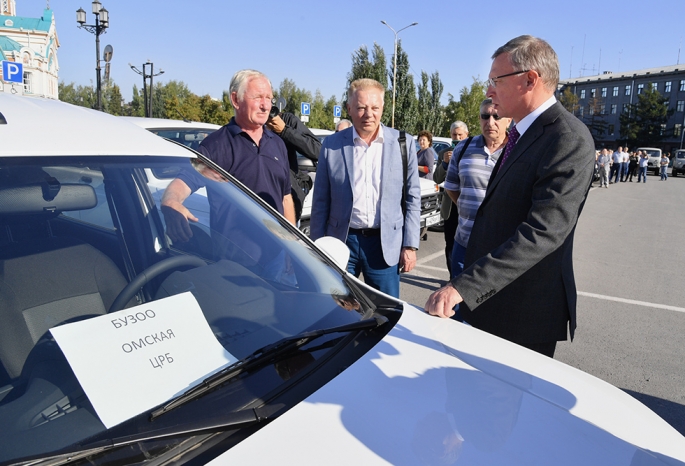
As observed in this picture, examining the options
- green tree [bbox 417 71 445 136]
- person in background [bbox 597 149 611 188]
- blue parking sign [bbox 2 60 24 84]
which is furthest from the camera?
green tree [bbox 417 71 445 136]

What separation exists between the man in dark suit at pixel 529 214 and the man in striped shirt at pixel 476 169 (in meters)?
1.29

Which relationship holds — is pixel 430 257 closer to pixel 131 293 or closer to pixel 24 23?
pixel 131 293

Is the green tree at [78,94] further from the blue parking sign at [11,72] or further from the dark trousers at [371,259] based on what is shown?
the dark trousers at [371,259]

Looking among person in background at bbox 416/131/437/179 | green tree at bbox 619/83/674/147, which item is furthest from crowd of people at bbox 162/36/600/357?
green tree at bbox 619/83/674/147

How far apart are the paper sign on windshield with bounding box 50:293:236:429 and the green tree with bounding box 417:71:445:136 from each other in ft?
136

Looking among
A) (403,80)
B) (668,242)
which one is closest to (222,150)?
(668,242)

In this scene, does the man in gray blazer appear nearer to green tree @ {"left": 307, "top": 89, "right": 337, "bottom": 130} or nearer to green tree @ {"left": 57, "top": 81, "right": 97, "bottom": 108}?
green tree @ {"left": 307, "top": 89, "right": 337, "bottom": 130}

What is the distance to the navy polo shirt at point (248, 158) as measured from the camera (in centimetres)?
319

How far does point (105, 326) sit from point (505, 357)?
48.3 inches

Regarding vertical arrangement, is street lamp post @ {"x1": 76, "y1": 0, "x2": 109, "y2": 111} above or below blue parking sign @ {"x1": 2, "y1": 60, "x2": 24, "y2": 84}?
above

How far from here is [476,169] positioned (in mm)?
3781

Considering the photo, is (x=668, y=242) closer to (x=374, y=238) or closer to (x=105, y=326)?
(x=374, y=238)

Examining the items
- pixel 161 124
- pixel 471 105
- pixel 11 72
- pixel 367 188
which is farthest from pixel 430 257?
pixel 471 105

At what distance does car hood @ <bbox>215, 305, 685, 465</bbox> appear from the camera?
114cm
